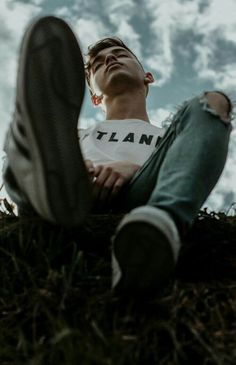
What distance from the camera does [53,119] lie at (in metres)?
1.64

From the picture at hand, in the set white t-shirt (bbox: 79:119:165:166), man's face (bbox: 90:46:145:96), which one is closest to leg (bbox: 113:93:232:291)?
white t-shirt (bbox: 79:119:165:166)

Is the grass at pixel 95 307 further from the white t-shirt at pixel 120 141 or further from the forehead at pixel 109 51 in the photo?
the forehead at pixel 109 51

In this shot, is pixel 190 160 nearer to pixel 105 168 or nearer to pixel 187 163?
pixel 187 163

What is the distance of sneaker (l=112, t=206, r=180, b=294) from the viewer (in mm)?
1420

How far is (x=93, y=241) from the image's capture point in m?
1.88

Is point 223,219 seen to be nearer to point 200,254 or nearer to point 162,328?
point 200,254

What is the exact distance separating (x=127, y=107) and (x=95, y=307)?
176cm

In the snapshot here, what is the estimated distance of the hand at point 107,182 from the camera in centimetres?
206

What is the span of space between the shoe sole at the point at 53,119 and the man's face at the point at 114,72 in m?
1.34

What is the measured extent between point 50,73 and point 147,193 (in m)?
0.52

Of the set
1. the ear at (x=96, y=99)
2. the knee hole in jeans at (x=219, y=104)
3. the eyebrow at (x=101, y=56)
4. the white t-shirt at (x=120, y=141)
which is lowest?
the knee hole in jeans at (x=219, y=104)

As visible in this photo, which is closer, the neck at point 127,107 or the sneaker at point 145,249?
the sneaker at point 145,249

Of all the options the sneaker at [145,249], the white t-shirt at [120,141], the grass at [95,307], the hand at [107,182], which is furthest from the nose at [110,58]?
the sneaker at [145,249]

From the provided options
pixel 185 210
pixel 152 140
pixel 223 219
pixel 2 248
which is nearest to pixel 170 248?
pixel 185 210
